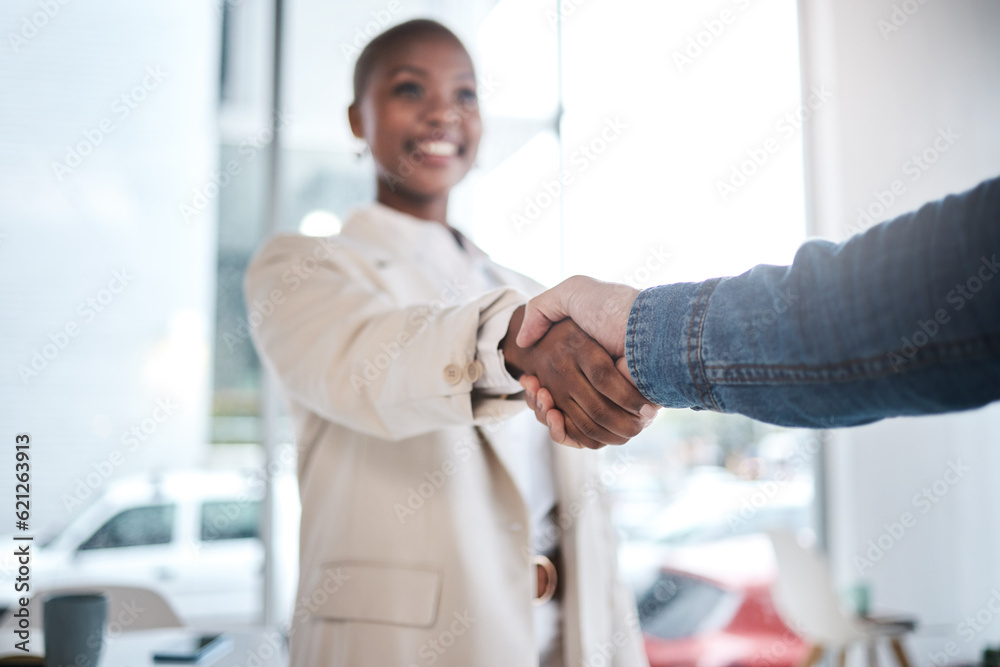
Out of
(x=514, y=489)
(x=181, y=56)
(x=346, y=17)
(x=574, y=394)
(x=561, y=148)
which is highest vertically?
(x=346, y=17)

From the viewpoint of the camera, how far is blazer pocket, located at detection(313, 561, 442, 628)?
0.97m

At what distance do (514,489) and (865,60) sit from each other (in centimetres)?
317

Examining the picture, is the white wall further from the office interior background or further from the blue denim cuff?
the blue denim cuff

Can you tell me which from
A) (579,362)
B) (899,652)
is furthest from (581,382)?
(899,652)

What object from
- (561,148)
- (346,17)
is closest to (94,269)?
(346,17)

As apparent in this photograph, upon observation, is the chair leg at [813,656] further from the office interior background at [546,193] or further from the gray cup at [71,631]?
the gray cup at [71,631]

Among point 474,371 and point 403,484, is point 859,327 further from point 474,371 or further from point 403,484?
point 403,484

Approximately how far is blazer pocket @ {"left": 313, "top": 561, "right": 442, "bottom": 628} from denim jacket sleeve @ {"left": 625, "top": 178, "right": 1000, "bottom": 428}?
489mm

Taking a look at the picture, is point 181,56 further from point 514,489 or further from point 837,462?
point 837,462

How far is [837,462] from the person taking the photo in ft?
10.9

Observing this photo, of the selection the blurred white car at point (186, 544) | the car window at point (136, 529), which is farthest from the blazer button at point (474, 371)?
the car window at point (136, 529)

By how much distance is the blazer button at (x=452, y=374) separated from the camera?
0.86m

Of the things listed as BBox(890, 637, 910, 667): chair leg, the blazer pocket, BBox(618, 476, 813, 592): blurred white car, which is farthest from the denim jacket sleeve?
BBox(890, 637, 910, 667): chair leg

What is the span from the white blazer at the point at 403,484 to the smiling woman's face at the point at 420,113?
0.86 feet
